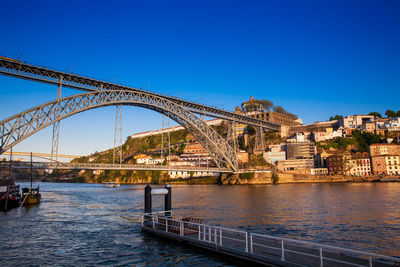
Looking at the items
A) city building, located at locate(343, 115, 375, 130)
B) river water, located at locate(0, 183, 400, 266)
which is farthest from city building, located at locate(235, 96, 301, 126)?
river water, located at locate(0, 183, 400, 266)

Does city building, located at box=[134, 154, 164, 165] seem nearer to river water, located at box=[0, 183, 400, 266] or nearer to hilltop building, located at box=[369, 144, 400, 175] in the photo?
hilltop building, located at box=[369, 144, 400, 175]

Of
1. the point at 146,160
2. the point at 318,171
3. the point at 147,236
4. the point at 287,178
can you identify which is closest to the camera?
the point at 147,236

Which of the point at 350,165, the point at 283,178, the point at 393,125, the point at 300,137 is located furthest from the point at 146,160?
the point at 393,125

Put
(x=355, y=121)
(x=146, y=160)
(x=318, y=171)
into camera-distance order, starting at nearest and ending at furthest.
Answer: (x=318, y=171) < (x=355, y=121) < (x=146, y=160)

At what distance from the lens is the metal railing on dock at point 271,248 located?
8043 millimetres

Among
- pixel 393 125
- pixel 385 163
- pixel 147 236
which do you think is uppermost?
pixel 393 125

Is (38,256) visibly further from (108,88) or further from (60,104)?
(108,88)

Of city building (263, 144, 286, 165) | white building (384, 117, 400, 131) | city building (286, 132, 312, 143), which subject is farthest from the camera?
city building (286, 132, 312, 143)

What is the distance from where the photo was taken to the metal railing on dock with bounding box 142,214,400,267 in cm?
804

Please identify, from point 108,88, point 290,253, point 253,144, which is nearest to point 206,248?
point 290,253

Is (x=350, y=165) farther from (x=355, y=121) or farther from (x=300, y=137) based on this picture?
(x=355, y=121)

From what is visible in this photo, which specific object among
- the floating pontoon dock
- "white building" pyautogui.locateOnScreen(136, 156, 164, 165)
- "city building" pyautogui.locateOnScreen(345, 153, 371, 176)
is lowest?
the floating pontoon dock

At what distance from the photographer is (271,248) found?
9.88 m

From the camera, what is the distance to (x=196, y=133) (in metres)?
54.0
